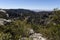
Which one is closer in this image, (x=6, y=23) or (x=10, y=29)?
(x=10, y=29)

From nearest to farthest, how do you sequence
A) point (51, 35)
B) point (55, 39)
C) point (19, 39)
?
point (19, 39) → point (55, 39) → point (51, 35)

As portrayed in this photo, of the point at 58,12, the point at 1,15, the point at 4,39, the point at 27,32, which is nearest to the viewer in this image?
the point at 4,39

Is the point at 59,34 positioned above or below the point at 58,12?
below

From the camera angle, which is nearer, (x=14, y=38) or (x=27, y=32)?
(x=14, y=38)

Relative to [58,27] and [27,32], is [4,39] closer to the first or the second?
[27,32]

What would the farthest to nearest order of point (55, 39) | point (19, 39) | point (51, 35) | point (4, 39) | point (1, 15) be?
point (1, 15) < point (51, 35) < point (55, 39) < point (19, 39) < point (4, 39)

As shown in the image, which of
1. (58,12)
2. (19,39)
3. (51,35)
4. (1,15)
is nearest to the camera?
(19,39)

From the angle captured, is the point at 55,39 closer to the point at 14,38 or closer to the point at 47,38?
the point at 47,38

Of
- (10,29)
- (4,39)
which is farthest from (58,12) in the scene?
(4,39)

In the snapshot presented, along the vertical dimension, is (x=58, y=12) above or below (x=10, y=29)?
above

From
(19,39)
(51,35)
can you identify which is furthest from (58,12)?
(19,39)
